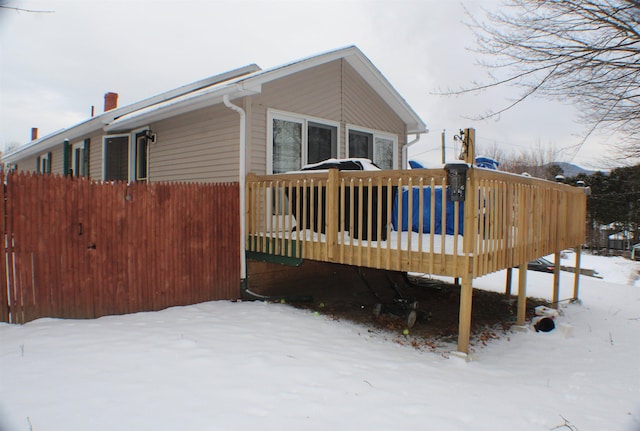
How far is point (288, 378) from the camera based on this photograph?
340 centimetres

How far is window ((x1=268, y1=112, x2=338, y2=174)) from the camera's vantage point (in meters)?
7.25

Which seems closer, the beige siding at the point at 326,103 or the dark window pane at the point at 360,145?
the beige siding at the point at 326,103

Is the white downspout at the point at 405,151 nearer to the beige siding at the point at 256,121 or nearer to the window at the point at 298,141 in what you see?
the beige siding at the point at 256,121

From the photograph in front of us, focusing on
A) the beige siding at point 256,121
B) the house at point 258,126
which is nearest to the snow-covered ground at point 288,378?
the beige siding at point 256,121

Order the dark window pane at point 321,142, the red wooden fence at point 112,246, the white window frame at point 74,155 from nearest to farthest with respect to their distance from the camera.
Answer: the red wooden fence at point 112,246 → the dark window pane at point 321,142 → the white window frame at point 74,155

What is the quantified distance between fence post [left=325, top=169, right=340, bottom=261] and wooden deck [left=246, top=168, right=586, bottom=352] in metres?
0.01

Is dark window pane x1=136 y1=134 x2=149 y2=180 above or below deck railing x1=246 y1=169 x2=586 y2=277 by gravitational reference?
above

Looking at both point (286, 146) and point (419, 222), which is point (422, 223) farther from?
point (286, 146)

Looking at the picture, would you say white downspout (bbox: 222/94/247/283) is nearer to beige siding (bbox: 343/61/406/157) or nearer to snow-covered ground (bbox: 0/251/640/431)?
snow-covered ground (bbox: 0/251/640/431)

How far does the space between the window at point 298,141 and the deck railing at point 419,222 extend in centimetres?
94

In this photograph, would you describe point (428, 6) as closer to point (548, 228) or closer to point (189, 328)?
point (548, 228)

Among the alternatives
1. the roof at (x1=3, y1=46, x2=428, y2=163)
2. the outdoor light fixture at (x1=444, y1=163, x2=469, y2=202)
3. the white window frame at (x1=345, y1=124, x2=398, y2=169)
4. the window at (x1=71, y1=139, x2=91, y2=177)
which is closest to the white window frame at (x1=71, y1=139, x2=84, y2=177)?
the window at (x1=71, y1=139, x2=91, y2=177)

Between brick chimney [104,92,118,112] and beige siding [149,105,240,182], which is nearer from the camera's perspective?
beige siding [149,105,240,182]

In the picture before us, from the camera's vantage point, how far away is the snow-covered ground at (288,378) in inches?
108
